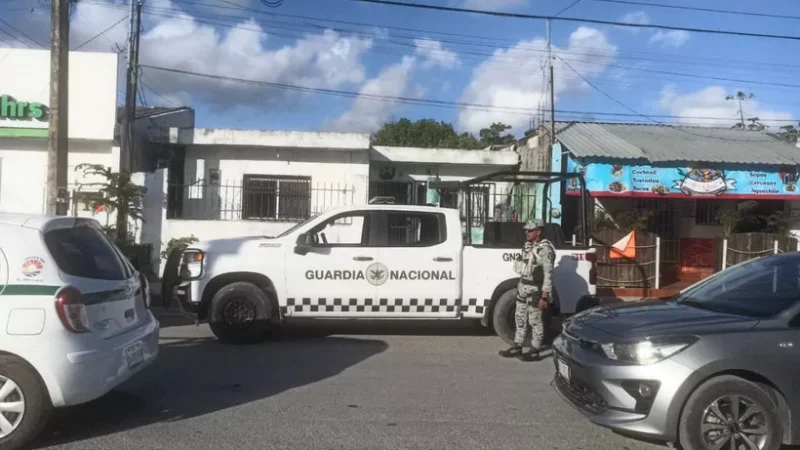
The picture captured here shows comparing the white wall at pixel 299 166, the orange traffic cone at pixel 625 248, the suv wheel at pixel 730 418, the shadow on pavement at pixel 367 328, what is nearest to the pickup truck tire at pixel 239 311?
the shadow on pavement at pixel 367 328

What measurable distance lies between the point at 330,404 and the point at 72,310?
2303 millimetres

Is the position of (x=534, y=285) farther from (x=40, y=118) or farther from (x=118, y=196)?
(x=40, y=118)

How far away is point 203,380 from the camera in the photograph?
23.4ft

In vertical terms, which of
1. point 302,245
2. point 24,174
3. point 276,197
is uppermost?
point 24,174

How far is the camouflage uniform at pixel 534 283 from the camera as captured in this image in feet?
27.5

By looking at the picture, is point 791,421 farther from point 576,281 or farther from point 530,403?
point 576,281

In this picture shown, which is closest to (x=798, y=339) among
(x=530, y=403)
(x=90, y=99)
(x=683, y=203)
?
(x=530, y=403)

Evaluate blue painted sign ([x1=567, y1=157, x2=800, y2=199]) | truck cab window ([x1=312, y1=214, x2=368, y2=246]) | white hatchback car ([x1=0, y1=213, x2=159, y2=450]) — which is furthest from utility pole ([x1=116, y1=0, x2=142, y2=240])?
white hatchback car ([x1=0, y1=213, x2=159, y2=450])

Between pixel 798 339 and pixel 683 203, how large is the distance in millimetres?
14513

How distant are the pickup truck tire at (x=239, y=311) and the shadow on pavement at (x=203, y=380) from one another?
21 cm

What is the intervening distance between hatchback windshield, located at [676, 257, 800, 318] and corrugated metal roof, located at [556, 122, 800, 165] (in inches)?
399

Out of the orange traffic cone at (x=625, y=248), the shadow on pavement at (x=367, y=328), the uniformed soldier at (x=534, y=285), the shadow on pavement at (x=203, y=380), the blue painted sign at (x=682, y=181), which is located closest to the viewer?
the shadow on pavement at (x=203, y=380)

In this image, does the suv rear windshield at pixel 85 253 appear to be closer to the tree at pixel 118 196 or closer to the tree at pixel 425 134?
the tree at pixel 118 196

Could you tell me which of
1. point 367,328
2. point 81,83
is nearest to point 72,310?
point 367,328
